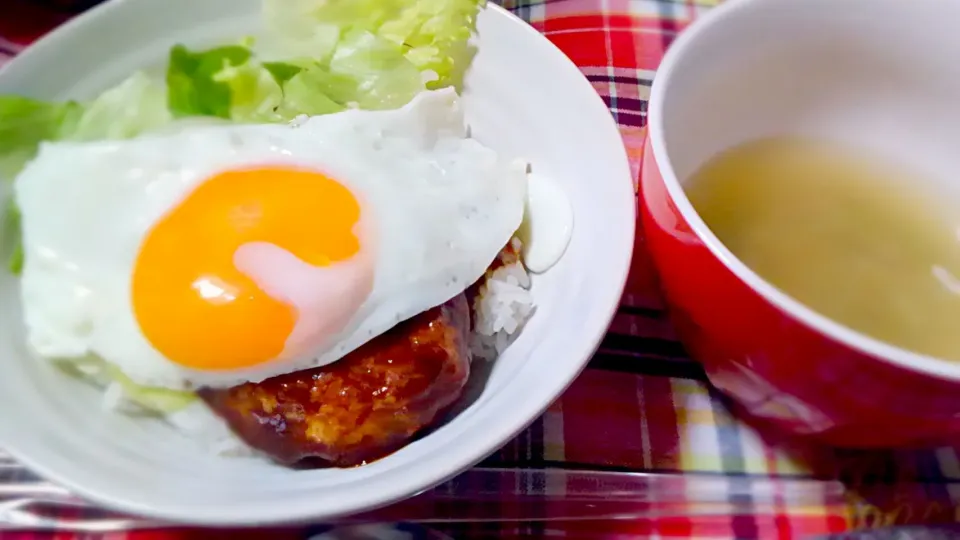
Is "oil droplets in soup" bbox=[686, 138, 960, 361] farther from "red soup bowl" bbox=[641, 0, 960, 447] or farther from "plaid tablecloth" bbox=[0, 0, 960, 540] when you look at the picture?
"plaid tablecloth" bbox=[0, 0, 960, 540]

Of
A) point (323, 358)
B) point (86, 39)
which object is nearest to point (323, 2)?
point (86, 39)

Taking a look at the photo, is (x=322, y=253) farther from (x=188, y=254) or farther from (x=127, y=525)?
(x=127, y=525)

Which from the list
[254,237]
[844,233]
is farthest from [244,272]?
[844,233]

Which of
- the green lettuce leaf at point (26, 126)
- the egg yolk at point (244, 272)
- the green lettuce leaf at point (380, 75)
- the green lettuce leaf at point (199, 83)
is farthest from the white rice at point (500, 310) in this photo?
the green lettuce leaf at point (26, 126)

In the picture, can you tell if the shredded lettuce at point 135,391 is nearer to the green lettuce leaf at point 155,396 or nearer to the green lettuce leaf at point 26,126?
the green lettuce leaf at point 155,396

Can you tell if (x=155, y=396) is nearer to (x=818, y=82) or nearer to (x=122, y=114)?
(x=122, y=114)

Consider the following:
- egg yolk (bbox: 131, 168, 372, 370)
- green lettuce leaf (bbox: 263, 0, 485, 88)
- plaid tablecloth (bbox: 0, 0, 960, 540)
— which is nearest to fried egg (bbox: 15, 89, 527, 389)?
egg yolk (bbox: 131, 168, 372, 370)
